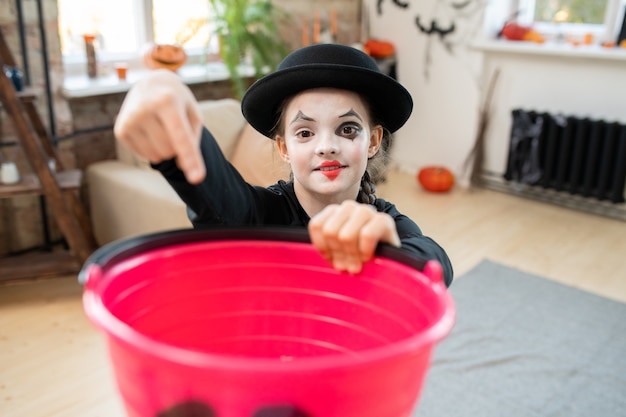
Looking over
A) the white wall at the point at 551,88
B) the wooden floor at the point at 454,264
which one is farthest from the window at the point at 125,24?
the white wall at the point at 551,88

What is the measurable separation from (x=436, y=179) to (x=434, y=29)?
1.04 m

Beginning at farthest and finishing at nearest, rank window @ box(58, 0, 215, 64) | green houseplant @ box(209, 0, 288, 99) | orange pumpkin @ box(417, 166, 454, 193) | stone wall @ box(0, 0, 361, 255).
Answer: orange pumpkin @ box(417, 166, 454, 193)
green houseplant @ box(209, 0, 288, 99)
window @ box(58, 0, 215, 64)
stone wall @ box(0, 0, 361, 255)

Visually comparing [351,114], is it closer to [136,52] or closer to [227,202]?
[227,202]

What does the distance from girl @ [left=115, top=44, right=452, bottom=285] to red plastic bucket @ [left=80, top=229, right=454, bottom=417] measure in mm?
44

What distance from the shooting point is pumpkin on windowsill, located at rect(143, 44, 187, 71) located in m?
2.63

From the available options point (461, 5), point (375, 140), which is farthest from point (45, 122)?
point (461, 5)

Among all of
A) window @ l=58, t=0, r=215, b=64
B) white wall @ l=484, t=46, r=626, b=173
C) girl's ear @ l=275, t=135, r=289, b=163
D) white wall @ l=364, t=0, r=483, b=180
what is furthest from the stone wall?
white wall @ l=484, t=46, r=626, b=173

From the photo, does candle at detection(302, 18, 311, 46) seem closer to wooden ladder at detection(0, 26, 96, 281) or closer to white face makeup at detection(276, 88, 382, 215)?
wooden ladder at detection(0, 26, 96, 281)

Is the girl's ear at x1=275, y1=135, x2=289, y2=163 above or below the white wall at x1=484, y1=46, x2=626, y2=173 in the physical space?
above

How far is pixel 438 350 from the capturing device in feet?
6.71

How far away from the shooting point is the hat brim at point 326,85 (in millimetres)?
840

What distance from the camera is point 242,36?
3027 millimetres

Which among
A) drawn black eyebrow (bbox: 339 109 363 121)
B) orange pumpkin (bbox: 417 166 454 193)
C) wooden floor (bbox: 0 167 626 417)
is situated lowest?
wooden floor (bbox: 0 167 626 417)

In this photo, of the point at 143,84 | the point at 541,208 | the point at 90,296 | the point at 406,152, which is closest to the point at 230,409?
the point at 90,296
